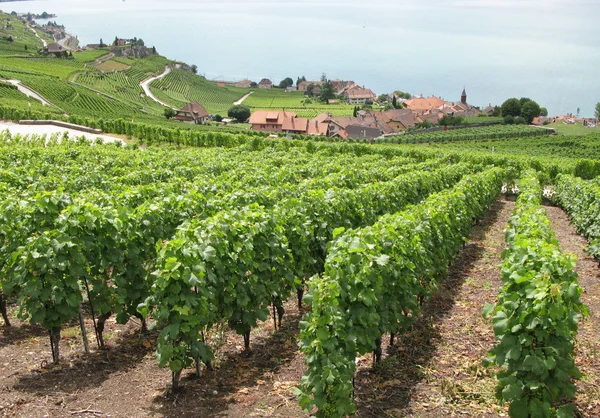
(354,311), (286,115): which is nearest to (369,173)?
(354,311)

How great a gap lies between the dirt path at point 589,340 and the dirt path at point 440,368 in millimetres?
1249

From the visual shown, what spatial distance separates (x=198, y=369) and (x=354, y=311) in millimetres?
2540

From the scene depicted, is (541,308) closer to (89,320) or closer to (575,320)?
(575,320)

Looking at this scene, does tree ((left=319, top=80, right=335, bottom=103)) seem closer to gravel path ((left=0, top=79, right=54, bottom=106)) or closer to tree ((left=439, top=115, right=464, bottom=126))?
tree ((left=439, top=115, right=464, bottom=126))

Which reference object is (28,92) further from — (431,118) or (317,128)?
(431,118)

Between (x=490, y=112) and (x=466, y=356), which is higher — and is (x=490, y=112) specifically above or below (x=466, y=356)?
above

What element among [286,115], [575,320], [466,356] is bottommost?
[466,356]

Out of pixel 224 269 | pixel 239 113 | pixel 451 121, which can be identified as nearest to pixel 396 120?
pixel 451 121

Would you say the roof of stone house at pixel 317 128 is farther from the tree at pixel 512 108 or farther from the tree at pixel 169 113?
the tree at pixel 512 108

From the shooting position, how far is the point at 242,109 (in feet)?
442

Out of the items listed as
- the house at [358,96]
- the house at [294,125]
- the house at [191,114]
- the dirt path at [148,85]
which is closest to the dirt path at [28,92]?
the house at [191,114]

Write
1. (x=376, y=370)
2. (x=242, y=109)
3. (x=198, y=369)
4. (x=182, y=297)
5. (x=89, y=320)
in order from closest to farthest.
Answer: (x=182, y=297), (x=198, y=369), (x=376, y=370), (x=89, y=320), (x=242, y=109)

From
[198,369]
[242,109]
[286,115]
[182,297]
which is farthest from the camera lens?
[242,109]

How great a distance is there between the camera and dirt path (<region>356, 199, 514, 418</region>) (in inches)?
277
